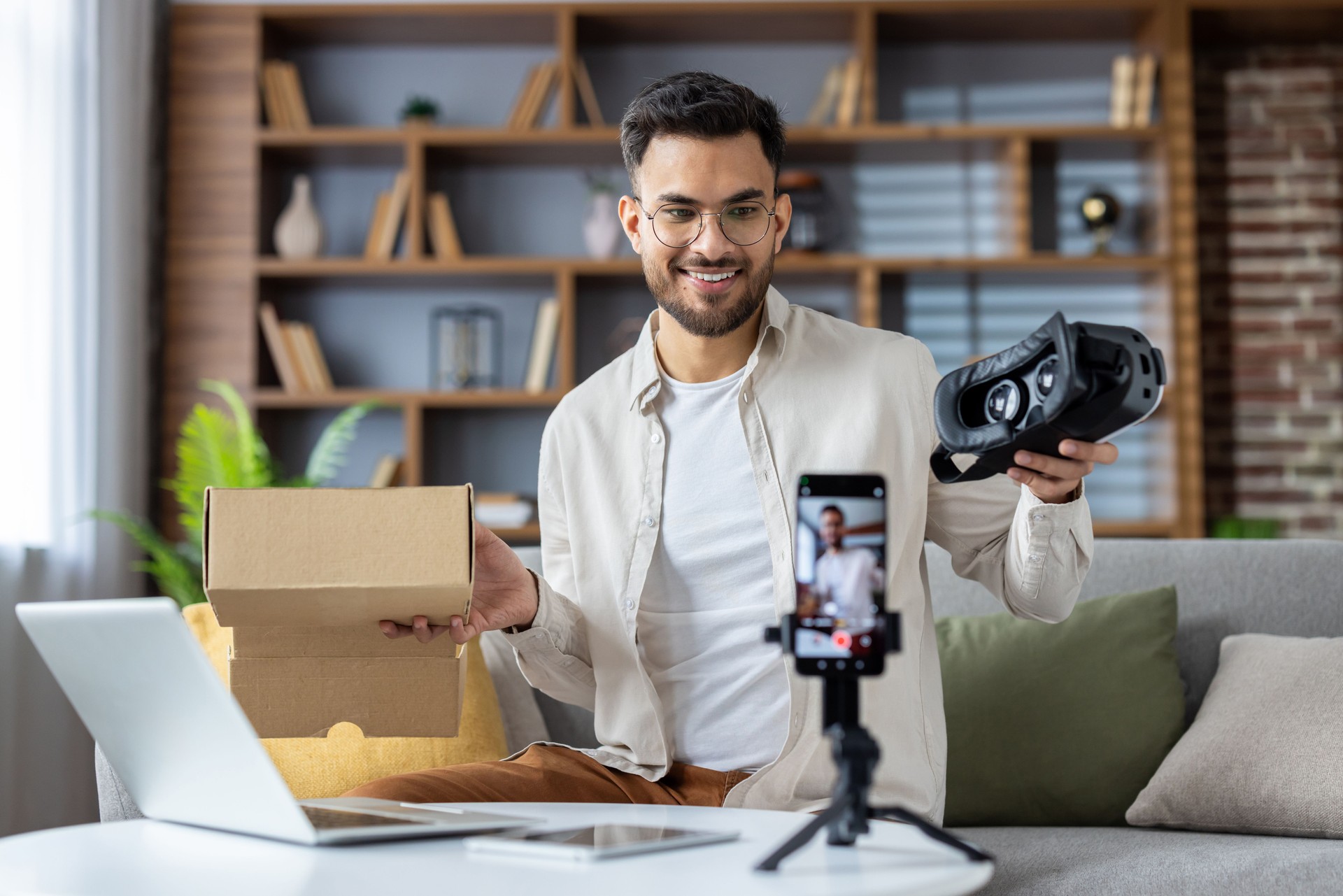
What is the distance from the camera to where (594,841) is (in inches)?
35.3

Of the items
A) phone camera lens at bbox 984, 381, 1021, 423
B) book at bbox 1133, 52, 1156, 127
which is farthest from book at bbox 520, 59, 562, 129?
phone camera lens at bbox 984, 381, 1021, 423

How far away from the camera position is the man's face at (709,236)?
1.56 metres

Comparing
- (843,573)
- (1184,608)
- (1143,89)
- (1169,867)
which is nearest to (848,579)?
(843,573)

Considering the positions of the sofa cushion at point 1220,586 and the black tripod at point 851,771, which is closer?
the black tripod at point 851,771

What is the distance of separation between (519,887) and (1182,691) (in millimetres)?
1338

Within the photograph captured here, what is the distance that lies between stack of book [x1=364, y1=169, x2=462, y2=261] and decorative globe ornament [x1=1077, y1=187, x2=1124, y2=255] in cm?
185

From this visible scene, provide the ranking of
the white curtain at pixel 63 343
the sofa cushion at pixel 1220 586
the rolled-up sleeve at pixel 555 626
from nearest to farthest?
1. the rolled-up sleeve at pixel 555 626
2. the sofa cushion at pixel 1220 586
3. the white curtain at pixel 63 343

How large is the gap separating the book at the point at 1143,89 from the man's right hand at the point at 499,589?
283 cm

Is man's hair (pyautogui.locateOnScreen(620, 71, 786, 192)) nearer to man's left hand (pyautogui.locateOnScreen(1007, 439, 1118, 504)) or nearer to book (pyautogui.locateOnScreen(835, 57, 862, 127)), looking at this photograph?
man's left hand (pyautogui.locateOnScreen(1007, 439, 1118, 504))

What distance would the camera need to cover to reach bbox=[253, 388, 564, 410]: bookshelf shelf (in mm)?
3566

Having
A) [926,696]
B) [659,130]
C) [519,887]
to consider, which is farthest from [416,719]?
[659,130]

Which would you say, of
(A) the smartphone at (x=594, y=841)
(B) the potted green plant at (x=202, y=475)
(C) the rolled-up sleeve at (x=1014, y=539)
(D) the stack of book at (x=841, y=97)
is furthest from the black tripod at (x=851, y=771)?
(D) the stack of book at (x=841, y=97)

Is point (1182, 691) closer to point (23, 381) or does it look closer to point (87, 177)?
point (23, 381)

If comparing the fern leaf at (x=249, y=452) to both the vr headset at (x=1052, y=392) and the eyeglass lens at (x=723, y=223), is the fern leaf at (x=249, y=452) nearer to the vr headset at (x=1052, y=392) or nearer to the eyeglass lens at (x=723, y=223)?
the eyeglass lens at (x=723, y=223)
